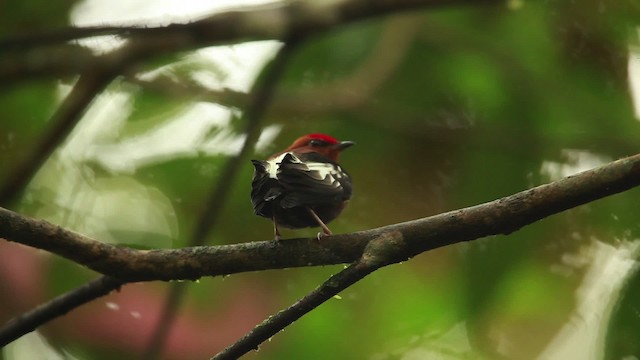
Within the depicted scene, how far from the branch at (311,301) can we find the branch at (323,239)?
64 millimetres

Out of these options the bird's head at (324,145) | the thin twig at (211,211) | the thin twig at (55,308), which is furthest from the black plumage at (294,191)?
the bird's head at (324,145)

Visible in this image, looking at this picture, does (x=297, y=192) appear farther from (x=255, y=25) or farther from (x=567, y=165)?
(x=567, y=165)

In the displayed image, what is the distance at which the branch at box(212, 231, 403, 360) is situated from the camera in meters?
1.90

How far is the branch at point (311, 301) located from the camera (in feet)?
6.23

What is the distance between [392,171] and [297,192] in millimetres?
1886

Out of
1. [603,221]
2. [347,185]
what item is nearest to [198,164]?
[347,185]

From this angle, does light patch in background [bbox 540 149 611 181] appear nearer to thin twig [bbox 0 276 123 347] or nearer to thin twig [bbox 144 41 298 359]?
thin twig [bbox 144 41 298 359]

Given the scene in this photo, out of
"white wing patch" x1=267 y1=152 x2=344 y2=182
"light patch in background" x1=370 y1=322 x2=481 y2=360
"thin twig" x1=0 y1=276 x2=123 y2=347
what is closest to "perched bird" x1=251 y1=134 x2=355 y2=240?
"white wing patch" x1=267 y1=152 x2=344 y2=182

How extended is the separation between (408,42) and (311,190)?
2157mm

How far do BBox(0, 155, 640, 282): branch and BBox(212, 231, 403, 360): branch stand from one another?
0.21ft

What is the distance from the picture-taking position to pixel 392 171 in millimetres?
4336

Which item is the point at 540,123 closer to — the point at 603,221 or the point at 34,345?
the point at 603,221

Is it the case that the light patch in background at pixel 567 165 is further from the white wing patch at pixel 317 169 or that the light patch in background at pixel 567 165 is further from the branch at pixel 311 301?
the branch at pixel 311 301

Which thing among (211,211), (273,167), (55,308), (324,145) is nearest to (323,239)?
(273,167)
